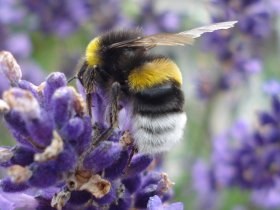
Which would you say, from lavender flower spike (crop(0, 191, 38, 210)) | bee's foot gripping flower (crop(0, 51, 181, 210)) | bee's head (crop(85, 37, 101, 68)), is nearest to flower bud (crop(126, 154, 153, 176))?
bee's foot gripping flower (crop(0, 51, 181, 210))

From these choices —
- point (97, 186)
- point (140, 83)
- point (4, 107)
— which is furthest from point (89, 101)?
point (4, 107)

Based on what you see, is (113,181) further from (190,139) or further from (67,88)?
(190,139)

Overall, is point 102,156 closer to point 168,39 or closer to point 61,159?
point 61,159

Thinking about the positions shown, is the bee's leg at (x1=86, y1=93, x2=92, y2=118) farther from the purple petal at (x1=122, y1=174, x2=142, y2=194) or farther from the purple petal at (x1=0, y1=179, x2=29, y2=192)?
the purple petal at (x1=0, y1=179, x2=29, y2=192)

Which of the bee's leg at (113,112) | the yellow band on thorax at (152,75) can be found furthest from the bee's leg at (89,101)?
the yellow band on thorax at (152,75)

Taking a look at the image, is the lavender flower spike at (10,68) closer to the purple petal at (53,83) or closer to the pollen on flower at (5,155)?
the purple petal at (53,83)

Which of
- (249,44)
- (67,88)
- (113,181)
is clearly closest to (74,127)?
(67,88)
